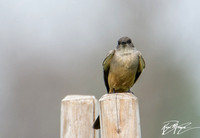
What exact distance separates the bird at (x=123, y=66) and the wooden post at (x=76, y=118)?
7.75ft

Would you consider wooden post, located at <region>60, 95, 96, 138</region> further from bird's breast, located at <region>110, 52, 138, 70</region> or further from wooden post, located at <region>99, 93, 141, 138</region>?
bird's breast, located at <region>110, 52, 138, 70</region>

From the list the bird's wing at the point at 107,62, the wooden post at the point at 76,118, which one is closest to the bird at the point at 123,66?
the bird's wing at the point at 107,62

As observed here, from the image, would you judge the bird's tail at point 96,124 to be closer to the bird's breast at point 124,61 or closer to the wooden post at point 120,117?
the wooden post at point 120,117

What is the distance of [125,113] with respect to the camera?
2582mm

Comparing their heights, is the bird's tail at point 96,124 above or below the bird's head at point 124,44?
below

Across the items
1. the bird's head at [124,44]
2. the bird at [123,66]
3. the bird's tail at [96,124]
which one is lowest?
the bird's tail at [96,124]

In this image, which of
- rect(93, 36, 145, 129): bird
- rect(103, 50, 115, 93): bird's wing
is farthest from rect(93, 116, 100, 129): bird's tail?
rect(103, 50, 115, 93): bird's wing

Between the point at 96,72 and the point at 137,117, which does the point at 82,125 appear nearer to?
the point at 137,117

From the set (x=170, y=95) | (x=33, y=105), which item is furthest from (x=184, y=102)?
(x=33, y=105)

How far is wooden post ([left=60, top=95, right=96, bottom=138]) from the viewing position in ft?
9.60

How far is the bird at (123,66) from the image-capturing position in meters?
5.30

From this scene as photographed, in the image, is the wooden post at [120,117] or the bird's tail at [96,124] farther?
the bird's tail at [96,124]

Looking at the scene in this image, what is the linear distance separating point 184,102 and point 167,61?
60.2 inches

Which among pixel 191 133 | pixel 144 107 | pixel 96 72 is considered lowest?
pixel 191 133
